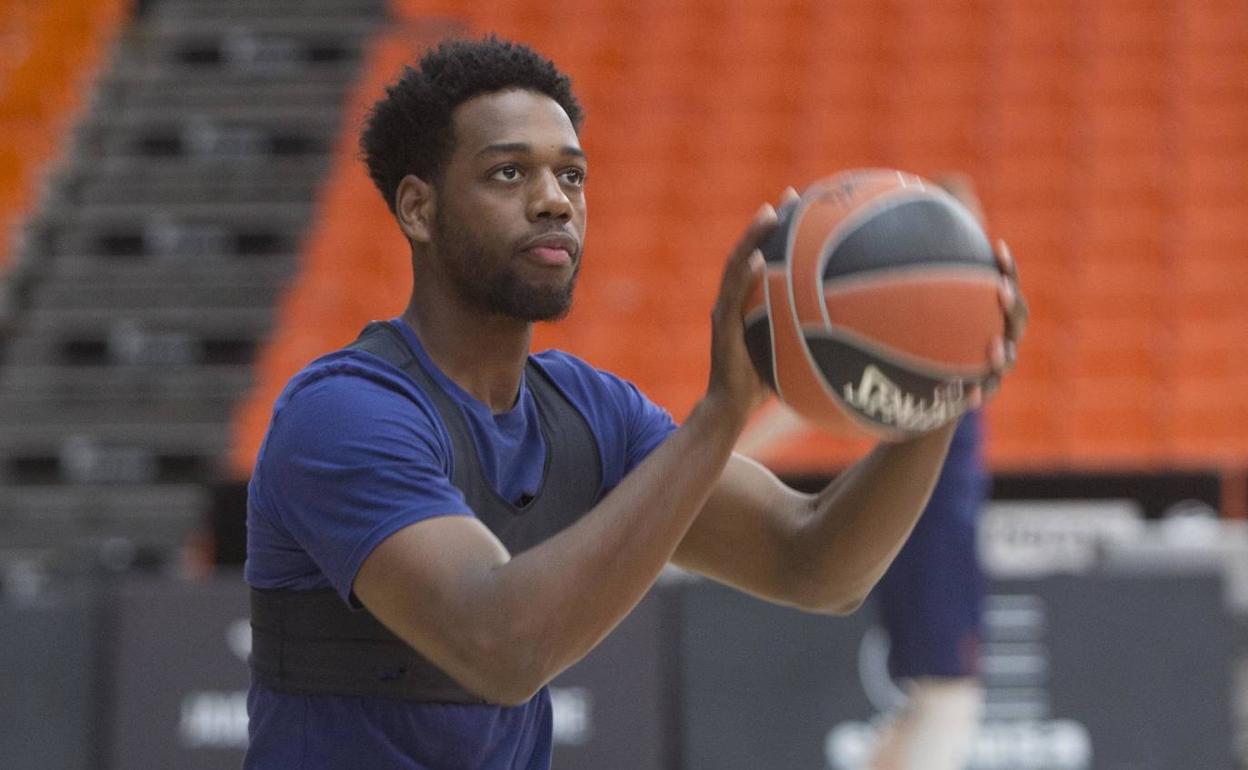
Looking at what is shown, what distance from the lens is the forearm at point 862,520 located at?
7.68 ft

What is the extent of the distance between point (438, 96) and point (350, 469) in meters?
0.58

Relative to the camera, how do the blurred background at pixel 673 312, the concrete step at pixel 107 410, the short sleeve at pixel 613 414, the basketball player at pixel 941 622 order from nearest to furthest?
the short sleeve at pixel 613 414
the basketball player at pixel 941 622
the blurred background at pixel 673 312
the concrete step at pixel 107 410

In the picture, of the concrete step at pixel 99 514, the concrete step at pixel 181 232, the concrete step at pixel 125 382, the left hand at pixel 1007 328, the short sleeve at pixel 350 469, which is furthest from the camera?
the concrete step at pixel 181 232

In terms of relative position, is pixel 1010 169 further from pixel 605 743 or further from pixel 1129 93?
pixel 605 743

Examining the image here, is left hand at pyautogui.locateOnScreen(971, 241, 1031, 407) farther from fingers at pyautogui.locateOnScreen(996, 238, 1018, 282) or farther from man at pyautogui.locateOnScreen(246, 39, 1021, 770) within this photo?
man at pyautogui.locateOnScreen(246, 39, 1021, 770)

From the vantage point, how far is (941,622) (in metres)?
5.05

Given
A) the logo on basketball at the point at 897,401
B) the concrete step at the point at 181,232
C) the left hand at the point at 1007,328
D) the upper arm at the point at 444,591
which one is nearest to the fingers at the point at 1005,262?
the left hand at the point at 1007,328

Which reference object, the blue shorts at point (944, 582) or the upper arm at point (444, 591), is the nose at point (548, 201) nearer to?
the upper arm at point (444, 591)

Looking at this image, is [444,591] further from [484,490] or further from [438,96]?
[438,96]

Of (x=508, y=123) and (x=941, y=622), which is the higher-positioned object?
(x=508, y=123)

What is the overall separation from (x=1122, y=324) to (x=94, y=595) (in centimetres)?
589

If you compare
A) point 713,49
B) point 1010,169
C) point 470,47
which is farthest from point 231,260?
point 470,47

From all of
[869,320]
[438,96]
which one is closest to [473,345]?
[438,96]

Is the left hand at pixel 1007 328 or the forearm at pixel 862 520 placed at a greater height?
the left hand at pixel 1007 328
